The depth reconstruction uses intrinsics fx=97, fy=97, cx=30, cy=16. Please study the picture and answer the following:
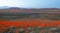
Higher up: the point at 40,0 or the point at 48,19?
the point at 40,0

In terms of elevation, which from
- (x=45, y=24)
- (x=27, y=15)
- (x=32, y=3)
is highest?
(x=32, y=3)

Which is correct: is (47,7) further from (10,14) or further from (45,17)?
(10,14)

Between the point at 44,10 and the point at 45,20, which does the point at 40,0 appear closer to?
the point at 44,10

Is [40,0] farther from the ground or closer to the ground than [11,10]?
farther from the ground

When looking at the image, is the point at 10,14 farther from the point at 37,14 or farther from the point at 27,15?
the point at 37,14

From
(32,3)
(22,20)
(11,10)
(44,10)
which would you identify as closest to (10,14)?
(11,10)

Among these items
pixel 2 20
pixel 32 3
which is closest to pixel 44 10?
pixel 32 3

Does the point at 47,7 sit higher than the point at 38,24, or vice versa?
the point at 47,7

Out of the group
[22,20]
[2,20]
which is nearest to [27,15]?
[22,20]
